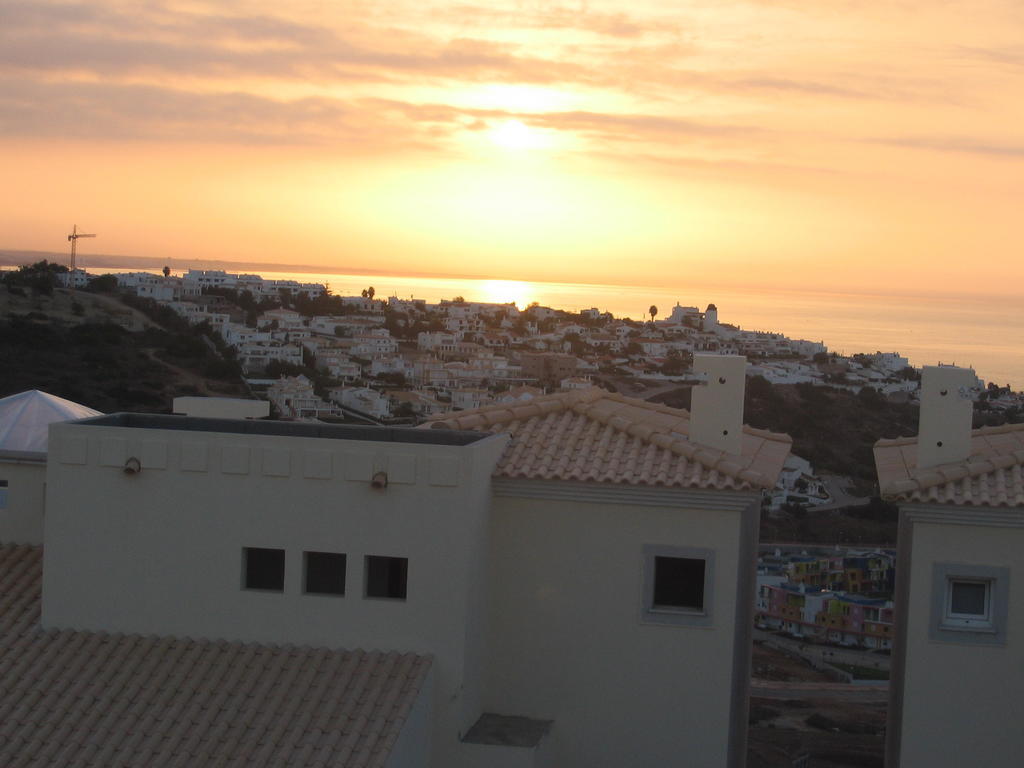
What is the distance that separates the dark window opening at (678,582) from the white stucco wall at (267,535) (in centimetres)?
184

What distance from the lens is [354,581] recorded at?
11.3 metres

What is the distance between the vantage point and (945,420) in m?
12.1

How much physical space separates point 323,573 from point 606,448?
3216 mm

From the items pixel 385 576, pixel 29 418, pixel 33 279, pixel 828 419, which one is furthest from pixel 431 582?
pixel 33 279

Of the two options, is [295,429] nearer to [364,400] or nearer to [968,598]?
[968,598]

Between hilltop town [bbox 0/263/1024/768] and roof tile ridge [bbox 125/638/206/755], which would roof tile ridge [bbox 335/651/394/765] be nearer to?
hilltop town [bbox 0/263/1024/768]

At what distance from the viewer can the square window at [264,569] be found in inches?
454

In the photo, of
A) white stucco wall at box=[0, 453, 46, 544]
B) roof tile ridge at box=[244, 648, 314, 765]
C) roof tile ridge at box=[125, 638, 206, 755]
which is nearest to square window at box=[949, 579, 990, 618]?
roof tile ridge at box=[244, 648, 314, 765]

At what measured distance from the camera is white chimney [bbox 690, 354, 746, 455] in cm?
1250

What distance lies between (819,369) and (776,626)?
6488 centimetres

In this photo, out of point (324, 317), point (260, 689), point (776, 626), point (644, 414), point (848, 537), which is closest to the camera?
point (260, 689)

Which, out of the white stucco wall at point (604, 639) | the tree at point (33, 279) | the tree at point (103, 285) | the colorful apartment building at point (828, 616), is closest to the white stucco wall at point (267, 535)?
the white stucco wall at point (604, 639)

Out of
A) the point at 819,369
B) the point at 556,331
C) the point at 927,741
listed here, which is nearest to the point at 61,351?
the point at 927,741

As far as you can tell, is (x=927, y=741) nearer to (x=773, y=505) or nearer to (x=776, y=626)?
(x=776, y=626)
